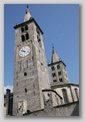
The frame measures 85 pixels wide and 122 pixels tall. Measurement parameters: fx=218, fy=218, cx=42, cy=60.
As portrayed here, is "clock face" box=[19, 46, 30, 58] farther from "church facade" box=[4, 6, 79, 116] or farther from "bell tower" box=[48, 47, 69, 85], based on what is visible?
"bell tower" box=[48, 47, 69, 85]

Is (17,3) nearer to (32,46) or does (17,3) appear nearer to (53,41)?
(53,41)

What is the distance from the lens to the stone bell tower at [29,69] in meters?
9.09

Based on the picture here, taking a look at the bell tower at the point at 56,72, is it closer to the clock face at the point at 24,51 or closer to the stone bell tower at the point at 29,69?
the stone bell tower at the point at 29,69

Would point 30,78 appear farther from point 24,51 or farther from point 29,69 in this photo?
point 24,51

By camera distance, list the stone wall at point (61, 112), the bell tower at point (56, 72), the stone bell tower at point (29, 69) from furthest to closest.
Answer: the bell tower at point (56, 72), the stone bell tower at point (29, 69), the stone wall at point (61, 112)

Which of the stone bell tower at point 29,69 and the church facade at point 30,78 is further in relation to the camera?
the stone bell tower at point 29,69

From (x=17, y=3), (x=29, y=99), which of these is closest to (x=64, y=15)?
(x=17, y=3)

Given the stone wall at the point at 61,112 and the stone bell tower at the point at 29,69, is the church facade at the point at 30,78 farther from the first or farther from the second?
the stone wall at the point at 61,112

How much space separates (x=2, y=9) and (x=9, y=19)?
521mm

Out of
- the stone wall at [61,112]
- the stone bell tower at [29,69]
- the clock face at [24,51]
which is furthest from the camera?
the clock face at [24,51]

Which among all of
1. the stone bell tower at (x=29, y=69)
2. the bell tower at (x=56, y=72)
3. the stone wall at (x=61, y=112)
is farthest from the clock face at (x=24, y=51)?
the bell tower at (x=56, y=72)

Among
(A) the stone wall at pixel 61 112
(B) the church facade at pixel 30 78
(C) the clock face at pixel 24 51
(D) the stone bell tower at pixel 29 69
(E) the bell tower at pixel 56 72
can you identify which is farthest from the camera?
(E) the bell tower at pixel 56 72

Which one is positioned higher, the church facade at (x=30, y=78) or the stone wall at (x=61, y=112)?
the church facade at (x=30, y=78)

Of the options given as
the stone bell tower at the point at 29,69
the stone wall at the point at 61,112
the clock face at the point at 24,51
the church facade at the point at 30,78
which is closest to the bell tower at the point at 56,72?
the church facade at the point at 30,78
